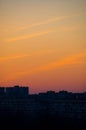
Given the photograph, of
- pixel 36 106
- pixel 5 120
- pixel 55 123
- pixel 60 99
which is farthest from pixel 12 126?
pixel 60 99

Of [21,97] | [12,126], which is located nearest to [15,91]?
[21,97]

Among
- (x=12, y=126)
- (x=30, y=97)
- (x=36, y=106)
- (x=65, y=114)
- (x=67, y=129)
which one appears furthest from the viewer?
(x=30, y=97)

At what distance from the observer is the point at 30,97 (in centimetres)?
1833

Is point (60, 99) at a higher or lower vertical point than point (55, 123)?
higher

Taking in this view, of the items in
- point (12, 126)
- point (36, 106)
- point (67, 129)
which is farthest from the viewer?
point (36, 106)

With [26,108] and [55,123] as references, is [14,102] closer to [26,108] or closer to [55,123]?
[26,108]

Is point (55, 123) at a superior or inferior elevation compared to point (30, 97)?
inferior

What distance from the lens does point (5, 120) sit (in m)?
14.0

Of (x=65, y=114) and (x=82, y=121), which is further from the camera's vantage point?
(x=65, y=114)

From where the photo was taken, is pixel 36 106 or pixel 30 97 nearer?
pixel 36 106

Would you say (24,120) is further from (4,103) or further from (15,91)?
(15,91)

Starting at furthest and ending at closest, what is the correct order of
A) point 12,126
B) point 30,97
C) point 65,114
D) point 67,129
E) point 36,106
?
point 30,97 → point 36,106 → point 65,114 → point 12,126 → point 67,129

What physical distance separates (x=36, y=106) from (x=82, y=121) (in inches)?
128

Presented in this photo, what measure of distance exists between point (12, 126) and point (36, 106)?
329 cm
